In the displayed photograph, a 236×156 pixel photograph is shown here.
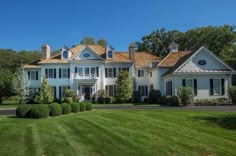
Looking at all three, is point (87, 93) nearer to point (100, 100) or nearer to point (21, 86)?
point (100, 100)

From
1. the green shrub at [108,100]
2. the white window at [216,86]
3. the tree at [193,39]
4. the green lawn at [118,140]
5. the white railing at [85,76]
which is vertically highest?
the tree at [193,39]

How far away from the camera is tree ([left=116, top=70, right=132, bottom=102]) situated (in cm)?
3609

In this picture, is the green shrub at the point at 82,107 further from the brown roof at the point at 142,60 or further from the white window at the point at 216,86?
the brown roof at the point at 142,60

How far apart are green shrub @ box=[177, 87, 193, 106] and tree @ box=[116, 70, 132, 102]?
27.9ft

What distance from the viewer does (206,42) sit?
50594 mm

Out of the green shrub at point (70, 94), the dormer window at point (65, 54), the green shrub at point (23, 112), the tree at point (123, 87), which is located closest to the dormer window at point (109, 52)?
the tree at point (123, 87)

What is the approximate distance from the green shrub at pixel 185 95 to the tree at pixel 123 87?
851 centimetres

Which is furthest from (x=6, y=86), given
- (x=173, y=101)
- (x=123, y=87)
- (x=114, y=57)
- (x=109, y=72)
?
(x=173, y=101)

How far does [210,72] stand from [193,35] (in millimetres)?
22823

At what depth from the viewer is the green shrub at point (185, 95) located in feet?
95.8

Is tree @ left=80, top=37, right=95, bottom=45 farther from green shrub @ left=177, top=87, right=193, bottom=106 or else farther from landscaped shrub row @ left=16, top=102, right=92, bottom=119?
landscaped shrub row @ left=16, top=102, right=92, bottom=119

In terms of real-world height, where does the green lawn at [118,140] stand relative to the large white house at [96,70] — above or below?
below

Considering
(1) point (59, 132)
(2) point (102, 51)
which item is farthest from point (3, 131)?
(2) point (102, 51)

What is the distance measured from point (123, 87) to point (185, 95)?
9526 millimetres
